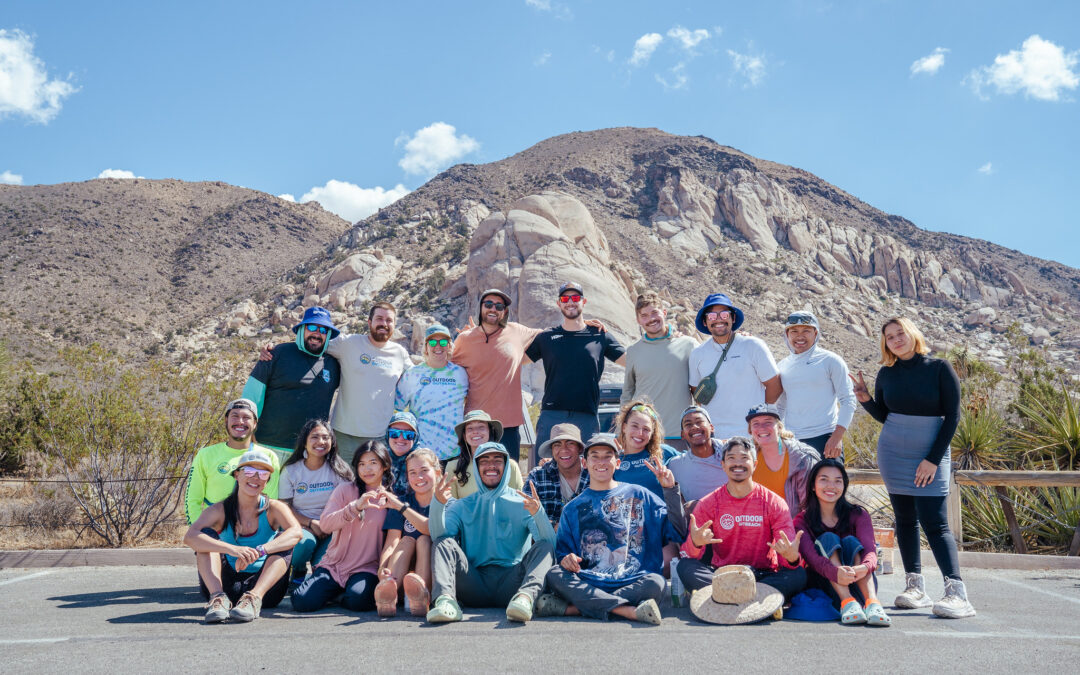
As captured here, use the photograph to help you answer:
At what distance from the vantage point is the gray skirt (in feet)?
16.8

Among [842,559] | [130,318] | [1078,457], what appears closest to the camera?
[842,559]

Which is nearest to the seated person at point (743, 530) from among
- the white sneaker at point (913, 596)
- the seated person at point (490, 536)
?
the white sneaker at point (913, 596)

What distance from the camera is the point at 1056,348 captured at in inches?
2153

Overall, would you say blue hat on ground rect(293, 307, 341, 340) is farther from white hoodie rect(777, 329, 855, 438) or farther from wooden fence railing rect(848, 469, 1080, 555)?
wooden fence railing rect(848, 469, 1080, 555)

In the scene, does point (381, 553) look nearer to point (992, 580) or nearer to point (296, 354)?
point (296, 354)

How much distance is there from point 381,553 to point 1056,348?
62.9 metres

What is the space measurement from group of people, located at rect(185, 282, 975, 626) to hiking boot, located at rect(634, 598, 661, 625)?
0.08 ft

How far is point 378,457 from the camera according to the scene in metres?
5.58

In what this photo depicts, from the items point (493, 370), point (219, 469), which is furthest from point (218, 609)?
point (493, 370)

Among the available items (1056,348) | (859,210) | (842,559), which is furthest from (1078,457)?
(859,210)

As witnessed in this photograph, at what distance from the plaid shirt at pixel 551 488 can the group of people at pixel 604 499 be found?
0.01 metres

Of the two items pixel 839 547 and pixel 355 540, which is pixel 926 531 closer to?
pixel 839 547

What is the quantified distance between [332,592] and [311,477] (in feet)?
3.09

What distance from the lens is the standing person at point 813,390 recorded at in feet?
19.2
